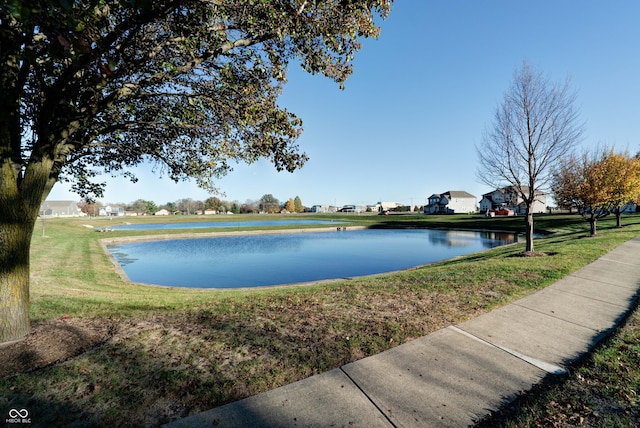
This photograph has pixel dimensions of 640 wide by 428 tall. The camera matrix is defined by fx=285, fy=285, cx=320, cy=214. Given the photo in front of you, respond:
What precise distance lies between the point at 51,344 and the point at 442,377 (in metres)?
5.72

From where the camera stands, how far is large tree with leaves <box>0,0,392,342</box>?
405cm

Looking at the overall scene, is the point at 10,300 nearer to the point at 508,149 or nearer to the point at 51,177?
the point at 51,177

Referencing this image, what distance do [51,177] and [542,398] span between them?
8.08 meters

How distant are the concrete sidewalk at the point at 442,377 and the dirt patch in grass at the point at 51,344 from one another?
2558mm

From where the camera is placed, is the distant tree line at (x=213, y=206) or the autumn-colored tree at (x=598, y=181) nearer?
the autumn-colored tree at (x=598, y=181)

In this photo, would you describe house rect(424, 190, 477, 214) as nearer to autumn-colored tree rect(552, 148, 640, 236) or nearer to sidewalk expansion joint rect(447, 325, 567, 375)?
autumn-colored tree rect(552, 148, 640, 236)

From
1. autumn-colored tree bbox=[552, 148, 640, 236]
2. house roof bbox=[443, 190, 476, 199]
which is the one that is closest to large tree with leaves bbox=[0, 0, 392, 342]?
autumn-colored tree bbox=[552, 148, 640, 236]

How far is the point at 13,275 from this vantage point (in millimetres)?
4504

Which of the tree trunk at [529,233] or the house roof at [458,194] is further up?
the house roof at [458,194]

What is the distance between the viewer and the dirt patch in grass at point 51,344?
3832mm

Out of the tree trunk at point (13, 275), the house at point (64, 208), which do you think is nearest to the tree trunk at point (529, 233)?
the tree trunk at point (13, 275)

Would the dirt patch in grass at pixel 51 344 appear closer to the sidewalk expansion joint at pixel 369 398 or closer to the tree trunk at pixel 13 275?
the tree trunk at pixel 13 275

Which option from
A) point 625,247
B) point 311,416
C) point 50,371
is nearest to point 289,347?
point 311,416

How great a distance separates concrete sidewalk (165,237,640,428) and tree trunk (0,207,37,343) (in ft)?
12.2
